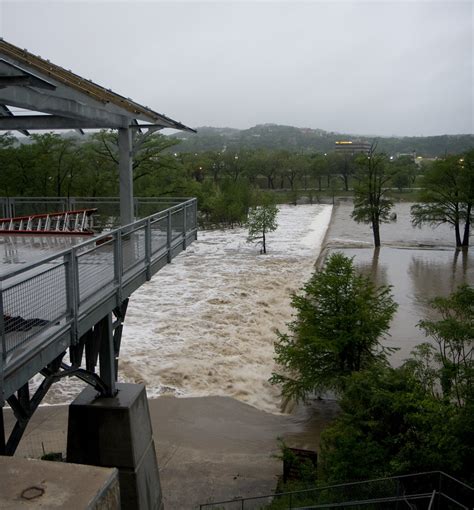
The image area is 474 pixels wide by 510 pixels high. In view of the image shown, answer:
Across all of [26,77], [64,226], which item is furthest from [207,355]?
[26,77]

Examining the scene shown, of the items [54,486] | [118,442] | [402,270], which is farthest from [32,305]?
[402,270]

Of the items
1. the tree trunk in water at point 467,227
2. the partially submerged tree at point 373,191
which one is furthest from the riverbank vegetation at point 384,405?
the tree trunk in water at point 467,227

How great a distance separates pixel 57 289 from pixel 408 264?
38428mm

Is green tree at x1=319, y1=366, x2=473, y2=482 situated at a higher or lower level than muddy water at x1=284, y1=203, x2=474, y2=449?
higher

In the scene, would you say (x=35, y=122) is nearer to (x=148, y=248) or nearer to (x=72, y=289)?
(x=148, y=248)

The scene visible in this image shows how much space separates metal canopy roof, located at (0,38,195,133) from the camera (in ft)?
24.3

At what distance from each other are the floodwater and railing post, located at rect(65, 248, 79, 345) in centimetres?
1396

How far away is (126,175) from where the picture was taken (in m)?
13.6

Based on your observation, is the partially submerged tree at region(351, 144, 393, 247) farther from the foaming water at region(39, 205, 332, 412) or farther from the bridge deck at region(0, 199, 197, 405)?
the bridge deck at region(0, 199, 197, 405)

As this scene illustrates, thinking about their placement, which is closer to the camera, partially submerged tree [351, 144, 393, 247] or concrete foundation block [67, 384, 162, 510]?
concrete foundation block [67, 384, 162, 510]

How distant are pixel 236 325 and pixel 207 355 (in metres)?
4.02

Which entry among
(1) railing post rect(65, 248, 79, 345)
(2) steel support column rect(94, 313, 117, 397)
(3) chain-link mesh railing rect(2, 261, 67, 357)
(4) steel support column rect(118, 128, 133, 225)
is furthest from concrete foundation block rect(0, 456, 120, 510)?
(4) steel support column rect(118, 128, 133, 225)

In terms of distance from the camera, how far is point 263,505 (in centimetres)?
1154

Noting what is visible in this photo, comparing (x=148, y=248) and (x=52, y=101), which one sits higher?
(x=52, y=101)
